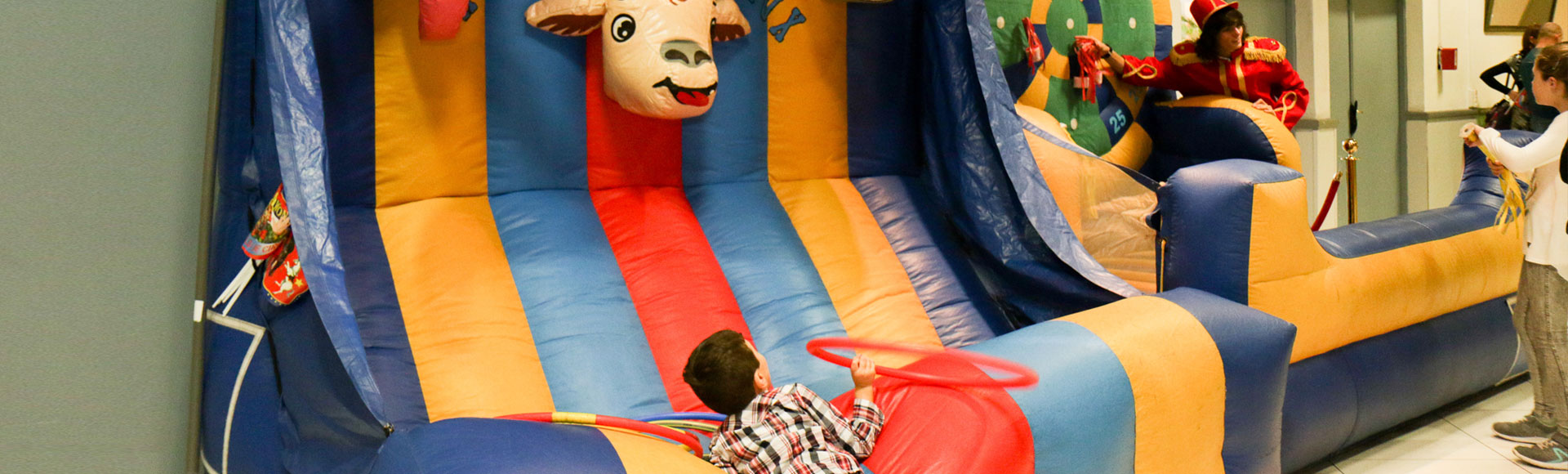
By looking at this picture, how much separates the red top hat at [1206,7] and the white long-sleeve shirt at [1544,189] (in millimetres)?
761

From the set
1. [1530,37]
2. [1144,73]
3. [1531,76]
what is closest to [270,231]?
[1144,73]

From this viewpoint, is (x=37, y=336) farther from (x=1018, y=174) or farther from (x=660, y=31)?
(x=1018, y=174)

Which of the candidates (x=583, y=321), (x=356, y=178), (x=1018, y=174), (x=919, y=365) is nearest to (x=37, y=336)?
(x=356, y=178)

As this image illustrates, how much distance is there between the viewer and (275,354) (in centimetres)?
185

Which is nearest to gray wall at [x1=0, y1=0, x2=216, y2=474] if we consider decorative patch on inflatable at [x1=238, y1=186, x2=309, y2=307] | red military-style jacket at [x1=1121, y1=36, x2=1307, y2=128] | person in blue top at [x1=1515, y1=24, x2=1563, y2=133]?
decorative patch on inflatable at [x1=238, y1=186, x2=309, y2=307]

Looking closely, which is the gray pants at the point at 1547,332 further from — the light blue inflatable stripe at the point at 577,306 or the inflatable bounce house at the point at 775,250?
the light blue inflatable stripe at the point at 577,306

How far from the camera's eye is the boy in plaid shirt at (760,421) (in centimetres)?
153

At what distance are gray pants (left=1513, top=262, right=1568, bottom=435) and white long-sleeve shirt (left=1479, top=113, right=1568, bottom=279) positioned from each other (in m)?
0.06

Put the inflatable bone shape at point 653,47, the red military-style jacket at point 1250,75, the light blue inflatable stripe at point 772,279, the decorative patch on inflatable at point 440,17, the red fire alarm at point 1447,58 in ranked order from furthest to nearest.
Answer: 1. the red fire alarm at point 1447,58
2. the red military-style jacket at point 1250,75
3. the light blue inflatable stripe at point 772,279
4. the inflatable bone shape at point 653,47
5. the decorative patch on inflatable at point 440,17

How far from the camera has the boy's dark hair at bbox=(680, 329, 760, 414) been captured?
157cm

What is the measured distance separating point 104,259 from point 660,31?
111 cm

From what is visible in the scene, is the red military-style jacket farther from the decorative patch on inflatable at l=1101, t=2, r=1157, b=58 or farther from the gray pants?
the gray pants

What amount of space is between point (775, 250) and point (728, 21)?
55 cm

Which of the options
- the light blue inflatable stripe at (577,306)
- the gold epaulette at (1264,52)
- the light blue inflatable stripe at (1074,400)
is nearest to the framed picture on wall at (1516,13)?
the gold epaulette at (1264,52)
